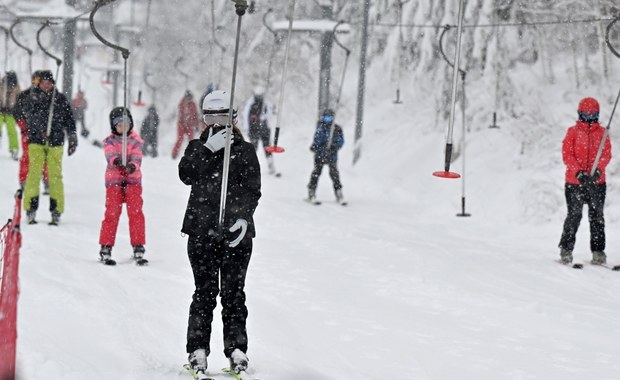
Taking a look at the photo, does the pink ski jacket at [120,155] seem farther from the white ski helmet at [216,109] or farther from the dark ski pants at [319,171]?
the dark ski pants at [319,171]

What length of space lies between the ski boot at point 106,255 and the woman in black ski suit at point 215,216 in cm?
338

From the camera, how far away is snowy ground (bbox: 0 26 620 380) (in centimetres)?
568

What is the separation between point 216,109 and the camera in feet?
16.3

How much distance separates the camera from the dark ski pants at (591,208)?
936 cm

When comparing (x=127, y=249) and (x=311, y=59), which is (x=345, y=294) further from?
(x=311, y=59)

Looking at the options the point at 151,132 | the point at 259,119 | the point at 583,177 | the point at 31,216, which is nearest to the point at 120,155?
the point at 31,216

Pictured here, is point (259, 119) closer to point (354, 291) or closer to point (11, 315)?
point (354, 291)

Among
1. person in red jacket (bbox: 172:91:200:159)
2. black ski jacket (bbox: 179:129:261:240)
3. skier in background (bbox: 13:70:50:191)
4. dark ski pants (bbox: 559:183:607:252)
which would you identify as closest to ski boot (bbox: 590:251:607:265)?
dark ski pants (bbox: 559:183:607:252)

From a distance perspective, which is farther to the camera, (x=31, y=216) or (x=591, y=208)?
(x=31, y=216)

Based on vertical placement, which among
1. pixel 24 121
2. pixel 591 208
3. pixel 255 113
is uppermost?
pixel 255 113

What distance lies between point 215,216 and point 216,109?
59cm

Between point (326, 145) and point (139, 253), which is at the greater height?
point (326, 145)

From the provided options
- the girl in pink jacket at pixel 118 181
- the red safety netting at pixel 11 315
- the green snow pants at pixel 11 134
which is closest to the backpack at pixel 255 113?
the green snow pants at pixel 11 134

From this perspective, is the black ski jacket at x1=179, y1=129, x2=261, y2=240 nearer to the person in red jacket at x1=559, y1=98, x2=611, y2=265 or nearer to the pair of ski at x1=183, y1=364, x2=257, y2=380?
the pair of ski at x1=183, y1=364, x2=257, y2=380
